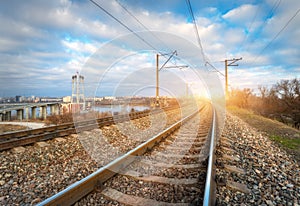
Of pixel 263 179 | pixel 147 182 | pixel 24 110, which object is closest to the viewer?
pixel 147 182

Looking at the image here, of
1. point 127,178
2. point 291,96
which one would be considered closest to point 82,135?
point 127,178

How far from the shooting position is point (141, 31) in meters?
9.62

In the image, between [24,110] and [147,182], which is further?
[24,110]

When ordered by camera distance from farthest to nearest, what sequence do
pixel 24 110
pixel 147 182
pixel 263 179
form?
pixel 24 110
pixel 263 179
pixel 147 182

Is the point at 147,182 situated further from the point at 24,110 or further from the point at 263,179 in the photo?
the point at 24,110

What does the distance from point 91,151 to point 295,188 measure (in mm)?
4201

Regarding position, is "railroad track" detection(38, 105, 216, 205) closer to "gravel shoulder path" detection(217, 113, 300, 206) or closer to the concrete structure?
"gravel shoulder path" detection(217, 113, 300, 206)

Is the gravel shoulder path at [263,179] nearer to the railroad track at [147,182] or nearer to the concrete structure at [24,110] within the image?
the railroad track at [147,182]

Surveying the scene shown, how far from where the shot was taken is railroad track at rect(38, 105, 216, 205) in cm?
246

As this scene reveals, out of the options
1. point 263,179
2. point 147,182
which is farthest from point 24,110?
→ point 263,179

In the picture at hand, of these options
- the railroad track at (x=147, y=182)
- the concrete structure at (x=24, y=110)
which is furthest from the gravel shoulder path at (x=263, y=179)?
the concrete structure at (x=24, y=110)

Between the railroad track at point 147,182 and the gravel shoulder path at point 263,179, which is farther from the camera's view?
the gravel shoulder path at point 263,179

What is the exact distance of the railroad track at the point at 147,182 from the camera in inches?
96.8

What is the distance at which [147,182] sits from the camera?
9.95ft
